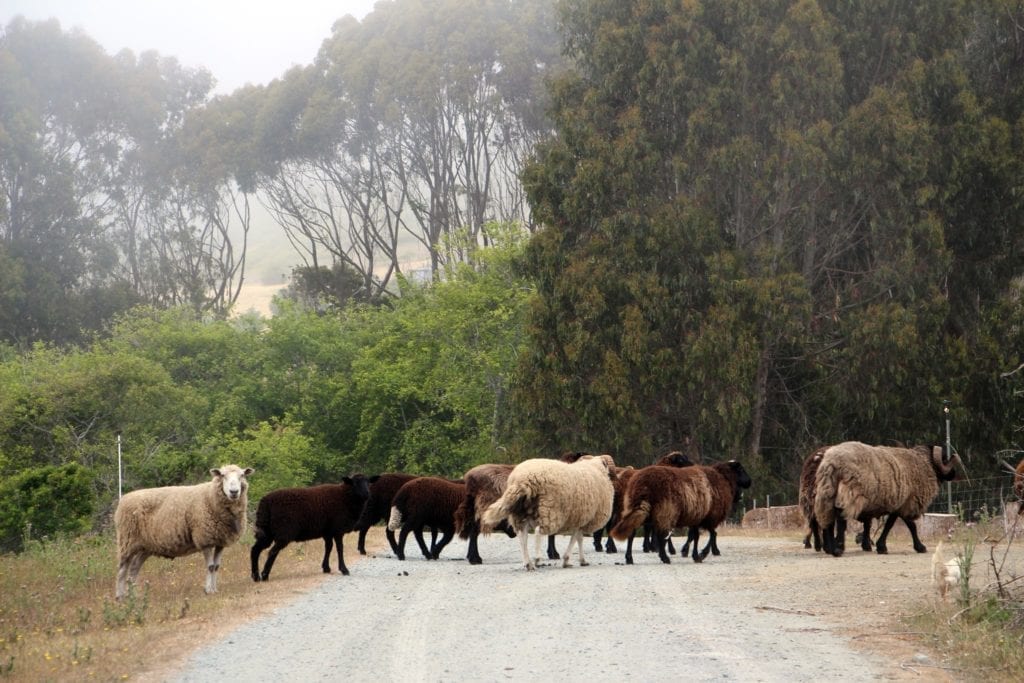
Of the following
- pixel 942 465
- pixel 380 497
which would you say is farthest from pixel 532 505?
pixel 942 465

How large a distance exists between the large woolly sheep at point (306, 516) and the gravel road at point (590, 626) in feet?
2.92

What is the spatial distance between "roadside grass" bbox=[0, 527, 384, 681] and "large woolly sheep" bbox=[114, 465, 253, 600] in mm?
481

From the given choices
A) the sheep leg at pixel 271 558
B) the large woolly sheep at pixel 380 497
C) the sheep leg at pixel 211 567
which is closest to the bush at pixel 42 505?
the large woolly sheep at pixel 380 497

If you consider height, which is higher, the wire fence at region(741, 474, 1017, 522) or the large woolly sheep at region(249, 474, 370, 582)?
the large woolly sheep at region(249, 474, 370, 582)

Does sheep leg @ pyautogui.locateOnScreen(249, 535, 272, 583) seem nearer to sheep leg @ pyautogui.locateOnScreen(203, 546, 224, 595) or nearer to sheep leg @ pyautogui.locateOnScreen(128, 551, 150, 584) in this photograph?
sheep leg @ pyautogui.locateOnScreen(203, 546, 224, 595)

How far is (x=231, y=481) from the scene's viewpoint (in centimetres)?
1634

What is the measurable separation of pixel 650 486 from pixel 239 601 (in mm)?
6368

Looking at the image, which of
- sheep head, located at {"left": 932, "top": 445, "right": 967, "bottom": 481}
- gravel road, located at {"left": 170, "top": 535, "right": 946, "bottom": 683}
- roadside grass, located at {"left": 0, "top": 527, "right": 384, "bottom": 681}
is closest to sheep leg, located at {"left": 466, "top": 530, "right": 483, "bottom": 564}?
gravel road, located at {"left": 170, "top": 535, "right": 946, "bottom": 683}

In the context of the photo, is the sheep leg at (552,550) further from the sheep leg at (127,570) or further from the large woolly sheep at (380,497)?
the sheep leg at (127,570)

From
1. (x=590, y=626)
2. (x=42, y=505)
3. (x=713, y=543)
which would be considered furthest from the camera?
(x=42, y=505)

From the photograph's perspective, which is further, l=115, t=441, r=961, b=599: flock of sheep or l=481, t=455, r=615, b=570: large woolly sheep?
l=481, t=455, r=615, b=570: large woolly sheep

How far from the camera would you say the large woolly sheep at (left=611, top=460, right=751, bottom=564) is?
1839 centimetres

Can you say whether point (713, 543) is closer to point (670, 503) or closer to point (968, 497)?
point (670, 503)

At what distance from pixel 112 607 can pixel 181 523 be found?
90.3 inches
